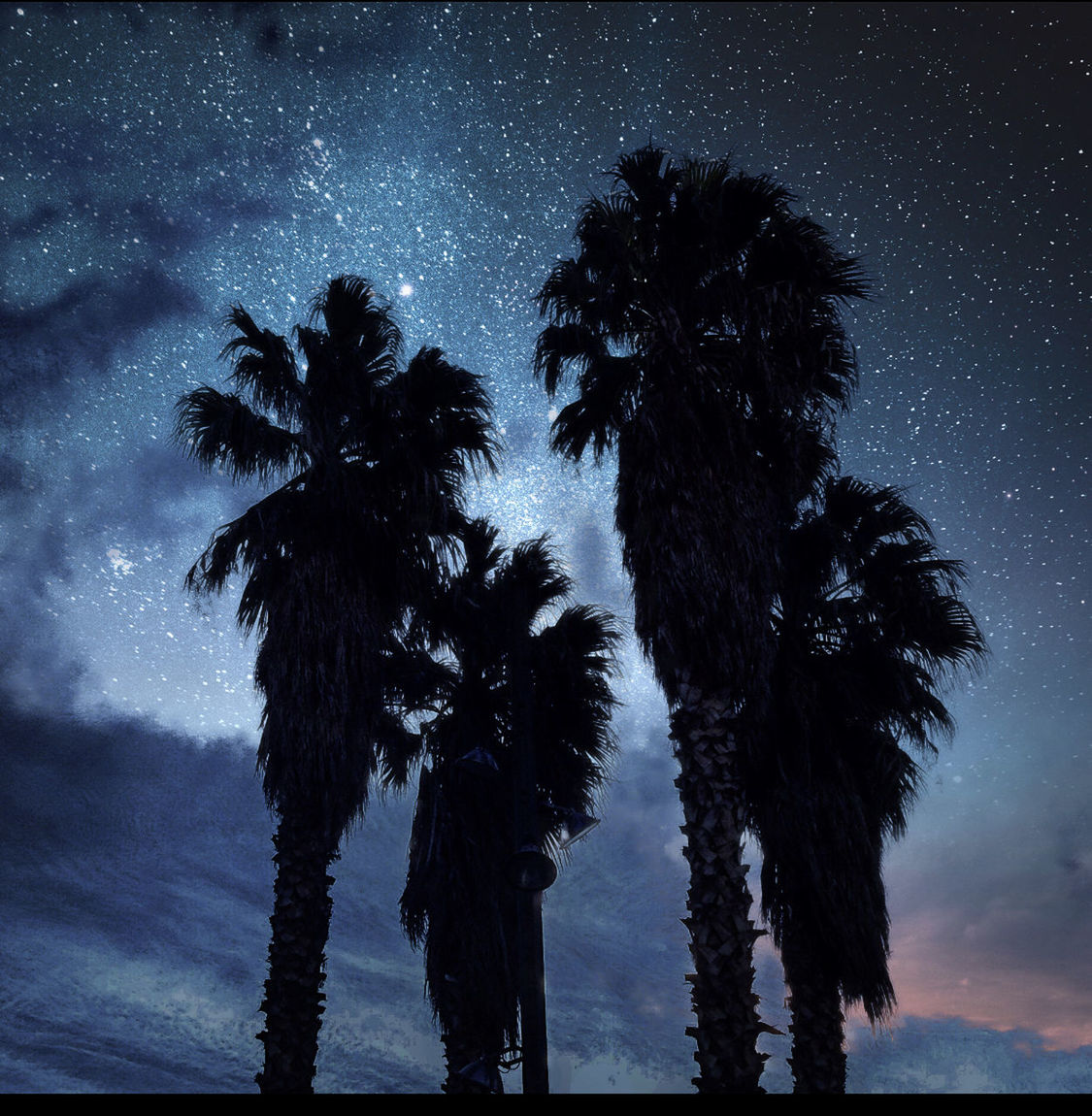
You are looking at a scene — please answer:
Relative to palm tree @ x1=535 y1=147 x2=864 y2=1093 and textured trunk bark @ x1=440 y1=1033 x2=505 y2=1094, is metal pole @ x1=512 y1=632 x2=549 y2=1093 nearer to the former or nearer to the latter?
palm tree @ x1=535 y1=147 x2=864 y2=1093

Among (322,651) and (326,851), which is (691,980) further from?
(322,651)

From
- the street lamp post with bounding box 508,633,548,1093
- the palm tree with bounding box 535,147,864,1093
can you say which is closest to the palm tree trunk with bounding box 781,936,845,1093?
the palm tree with bounding box 535,147,864,1093

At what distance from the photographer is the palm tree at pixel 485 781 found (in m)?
13.5

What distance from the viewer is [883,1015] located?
37.1 feet

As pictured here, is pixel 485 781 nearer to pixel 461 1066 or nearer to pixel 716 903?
pixel 461 1066

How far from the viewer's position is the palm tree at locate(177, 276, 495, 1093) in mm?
10938

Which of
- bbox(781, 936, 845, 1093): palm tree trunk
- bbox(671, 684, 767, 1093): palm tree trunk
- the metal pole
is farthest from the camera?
bbox(781, 936, 845, 1093): palm tree trunk

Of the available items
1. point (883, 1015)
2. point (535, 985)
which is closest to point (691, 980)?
point (535, 985)

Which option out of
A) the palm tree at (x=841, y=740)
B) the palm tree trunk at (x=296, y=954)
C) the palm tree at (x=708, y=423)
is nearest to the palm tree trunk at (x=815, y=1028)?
the palm tree at (x=841, y=740)

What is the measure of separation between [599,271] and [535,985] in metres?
9.21

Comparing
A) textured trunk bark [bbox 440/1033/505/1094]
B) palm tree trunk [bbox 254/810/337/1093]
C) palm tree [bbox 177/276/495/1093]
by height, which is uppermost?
palm tree [bbox 177/276/495/1093]

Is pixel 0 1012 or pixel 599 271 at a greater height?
pixel 599 271

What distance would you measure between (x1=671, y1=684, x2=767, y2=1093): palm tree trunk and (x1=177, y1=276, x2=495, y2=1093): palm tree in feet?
16.4

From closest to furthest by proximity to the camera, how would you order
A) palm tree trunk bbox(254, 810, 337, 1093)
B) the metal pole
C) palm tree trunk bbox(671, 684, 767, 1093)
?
the metal pole
palm tree trunk bbox(671, 684, 767, 1093)
palm tree trunk bbox(254, 810, 337, 1093)
